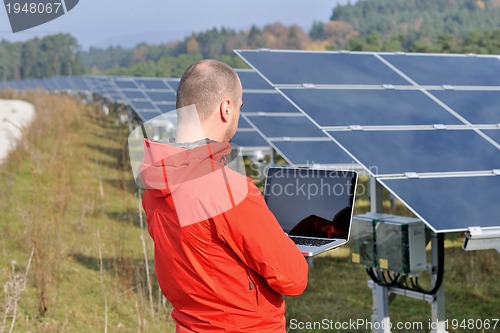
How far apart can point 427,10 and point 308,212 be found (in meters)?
105

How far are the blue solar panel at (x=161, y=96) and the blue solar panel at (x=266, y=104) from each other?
25.9 feet

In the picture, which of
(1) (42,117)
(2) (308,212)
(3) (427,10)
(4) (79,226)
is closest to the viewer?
(2) (308,212)

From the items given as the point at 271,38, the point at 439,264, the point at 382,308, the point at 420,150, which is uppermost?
the point at 420,150

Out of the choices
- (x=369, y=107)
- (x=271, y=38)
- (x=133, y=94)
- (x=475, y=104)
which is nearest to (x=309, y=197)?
(x=369, y=107)

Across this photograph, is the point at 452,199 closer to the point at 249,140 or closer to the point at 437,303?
the point at 437,303

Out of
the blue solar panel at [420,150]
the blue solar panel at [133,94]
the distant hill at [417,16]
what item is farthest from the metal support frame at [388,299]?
the distant hill at [417,16]

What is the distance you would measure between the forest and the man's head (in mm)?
56648

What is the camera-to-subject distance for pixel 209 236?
2.87 meters

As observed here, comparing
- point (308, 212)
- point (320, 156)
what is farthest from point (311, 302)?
point (308, 212)

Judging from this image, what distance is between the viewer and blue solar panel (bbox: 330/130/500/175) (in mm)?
5332

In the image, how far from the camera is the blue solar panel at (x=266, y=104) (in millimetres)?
10438

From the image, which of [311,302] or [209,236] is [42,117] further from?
[209,236]

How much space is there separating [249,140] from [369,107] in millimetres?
6262

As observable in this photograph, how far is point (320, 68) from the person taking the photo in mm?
7566
